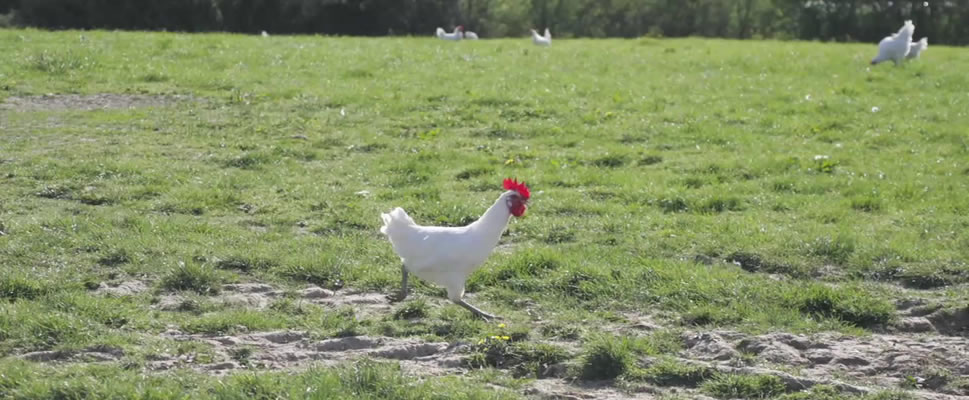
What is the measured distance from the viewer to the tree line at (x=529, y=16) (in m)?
39.9

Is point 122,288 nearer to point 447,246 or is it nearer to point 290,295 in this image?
point 290,295

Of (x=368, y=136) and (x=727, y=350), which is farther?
(x=368, y=136)

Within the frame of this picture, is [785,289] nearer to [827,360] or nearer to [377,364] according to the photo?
[827,360]

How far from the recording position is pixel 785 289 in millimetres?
8836

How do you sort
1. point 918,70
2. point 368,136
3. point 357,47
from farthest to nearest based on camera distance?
point 357,47 → point 918,70 → point 368,136

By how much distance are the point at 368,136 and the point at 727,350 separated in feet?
28.3

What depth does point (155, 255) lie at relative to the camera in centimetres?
957

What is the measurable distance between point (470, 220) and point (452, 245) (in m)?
2.86

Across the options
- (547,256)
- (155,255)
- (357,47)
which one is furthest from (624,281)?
(357,47)

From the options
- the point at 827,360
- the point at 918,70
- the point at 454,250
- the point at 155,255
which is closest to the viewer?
the point at 827,360

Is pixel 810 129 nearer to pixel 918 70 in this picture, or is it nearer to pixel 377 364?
pixel 918 70

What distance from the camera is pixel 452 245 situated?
830 centimetres

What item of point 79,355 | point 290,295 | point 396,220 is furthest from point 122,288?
point 396,220

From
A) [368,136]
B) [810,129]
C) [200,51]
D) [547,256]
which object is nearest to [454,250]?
[547,256]
